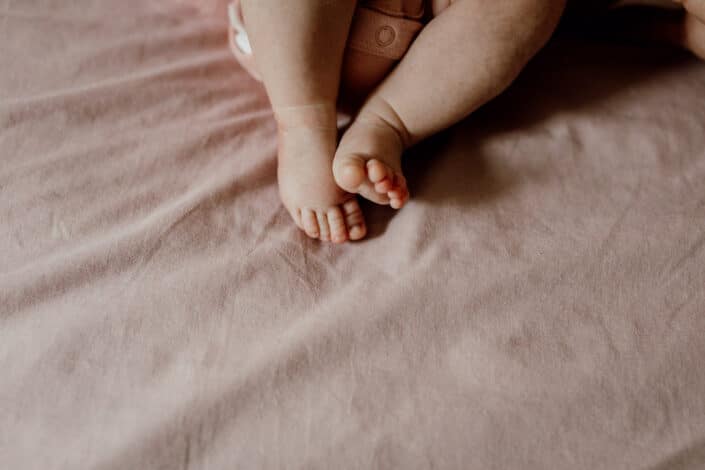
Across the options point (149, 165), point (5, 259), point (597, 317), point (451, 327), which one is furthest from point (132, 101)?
point (597, 317)

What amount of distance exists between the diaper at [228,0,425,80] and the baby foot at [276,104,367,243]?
0.10 m

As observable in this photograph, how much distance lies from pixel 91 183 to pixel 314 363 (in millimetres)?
319

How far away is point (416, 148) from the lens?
719 millimetres

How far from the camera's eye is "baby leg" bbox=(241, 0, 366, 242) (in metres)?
0.61

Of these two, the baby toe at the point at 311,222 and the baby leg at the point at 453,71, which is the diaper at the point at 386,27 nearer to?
the baby leg at the point at 453,71

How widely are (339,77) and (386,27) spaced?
0.25 feet

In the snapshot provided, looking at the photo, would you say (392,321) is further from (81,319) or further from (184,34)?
(184,34)

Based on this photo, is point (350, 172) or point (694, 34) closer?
point (350, 172)

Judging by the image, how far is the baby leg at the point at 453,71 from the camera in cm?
63

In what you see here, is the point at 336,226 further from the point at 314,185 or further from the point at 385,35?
the point at 385,35

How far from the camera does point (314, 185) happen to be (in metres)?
0.62

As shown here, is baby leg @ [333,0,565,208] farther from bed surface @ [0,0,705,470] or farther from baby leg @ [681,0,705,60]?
baby leg @ [681,0,705,60]

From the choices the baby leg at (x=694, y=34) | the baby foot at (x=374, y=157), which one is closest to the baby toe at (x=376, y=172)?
the baby foot at (x=374, y=157)

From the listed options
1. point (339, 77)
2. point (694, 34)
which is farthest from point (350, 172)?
point (694, 34)
